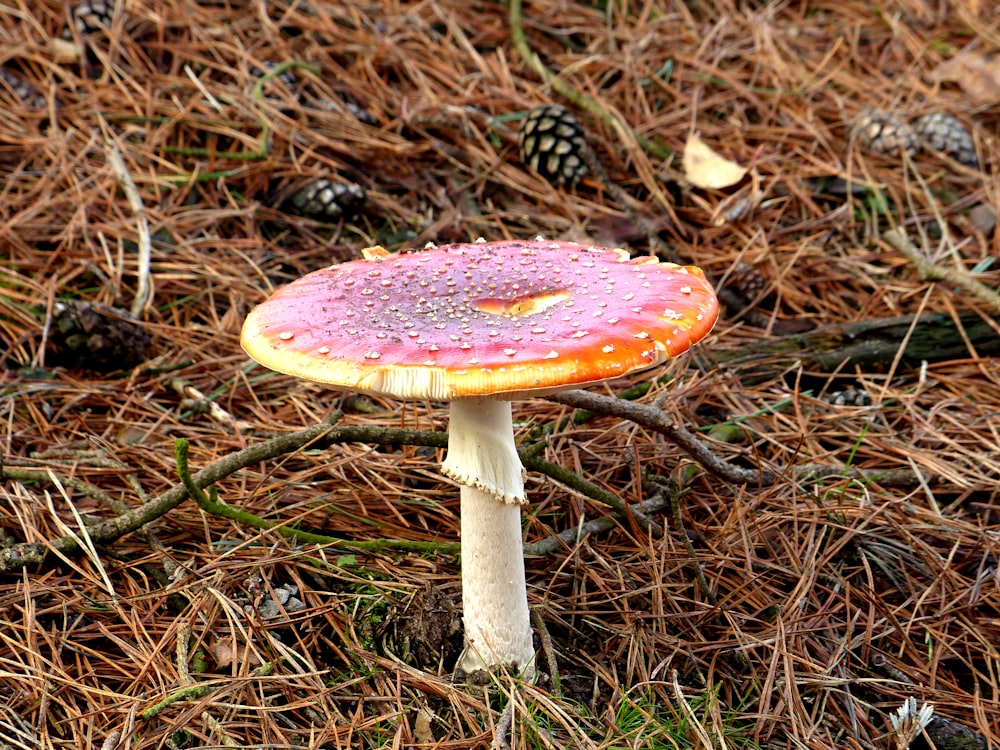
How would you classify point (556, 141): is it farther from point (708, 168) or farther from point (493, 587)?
point (493, 587)

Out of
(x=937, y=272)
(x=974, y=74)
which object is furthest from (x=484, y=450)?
(x=974, y=74)

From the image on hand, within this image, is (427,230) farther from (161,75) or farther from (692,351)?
(161,75)

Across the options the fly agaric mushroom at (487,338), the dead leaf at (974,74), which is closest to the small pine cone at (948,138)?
the dead leaf at (974,74)

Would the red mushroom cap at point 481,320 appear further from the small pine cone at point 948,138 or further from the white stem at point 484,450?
the small pine cone at point 948,138

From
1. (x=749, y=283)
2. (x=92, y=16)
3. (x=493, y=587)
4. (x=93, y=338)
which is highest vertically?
Result: (x=92, y=16)

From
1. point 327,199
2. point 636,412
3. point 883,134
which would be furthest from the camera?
point 883,134

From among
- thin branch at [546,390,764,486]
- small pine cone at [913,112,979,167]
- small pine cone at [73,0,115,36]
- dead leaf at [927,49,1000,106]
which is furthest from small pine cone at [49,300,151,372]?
dead leaf at [927,49,1000,106]

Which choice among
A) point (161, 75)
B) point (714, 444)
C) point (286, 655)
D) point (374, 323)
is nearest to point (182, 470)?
point (286, 655)
